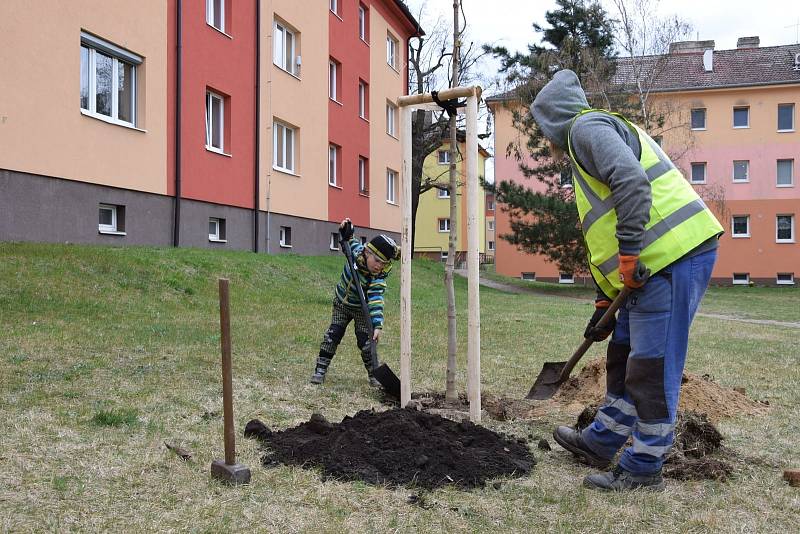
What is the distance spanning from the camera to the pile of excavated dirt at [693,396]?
5.14 metres

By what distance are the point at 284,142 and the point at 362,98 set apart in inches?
253

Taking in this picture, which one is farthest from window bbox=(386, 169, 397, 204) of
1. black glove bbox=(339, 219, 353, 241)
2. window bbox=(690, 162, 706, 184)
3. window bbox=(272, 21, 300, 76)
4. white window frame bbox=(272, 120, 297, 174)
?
black glove bbox=(339, 219, 353, 241)

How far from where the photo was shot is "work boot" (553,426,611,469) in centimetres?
386

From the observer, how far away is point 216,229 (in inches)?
620

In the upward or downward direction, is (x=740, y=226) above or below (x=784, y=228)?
above

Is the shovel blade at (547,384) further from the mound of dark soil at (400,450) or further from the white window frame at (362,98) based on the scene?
the white window frame at (362,98)

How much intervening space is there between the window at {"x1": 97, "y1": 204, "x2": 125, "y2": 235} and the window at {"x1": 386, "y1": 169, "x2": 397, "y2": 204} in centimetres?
1411

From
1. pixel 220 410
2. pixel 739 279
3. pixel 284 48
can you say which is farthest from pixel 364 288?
pixel 739 279

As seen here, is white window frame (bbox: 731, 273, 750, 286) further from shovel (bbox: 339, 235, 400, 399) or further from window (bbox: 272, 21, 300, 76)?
shovel (bbox: 339, 235, 400, 399)

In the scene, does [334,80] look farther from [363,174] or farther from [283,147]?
[283,147]

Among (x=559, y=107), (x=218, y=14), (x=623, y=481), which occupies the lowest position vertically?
(x=623, y=481)

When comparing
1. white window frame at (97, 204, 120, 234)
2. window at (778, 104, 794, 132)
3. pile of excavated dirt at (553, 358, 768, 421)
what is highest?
window at (778, 104, 794, 132)

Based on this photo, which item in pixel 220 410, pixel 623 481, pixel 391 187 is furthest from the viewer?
pixel 391 187

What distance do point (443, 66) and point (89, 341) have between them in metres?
27.7
